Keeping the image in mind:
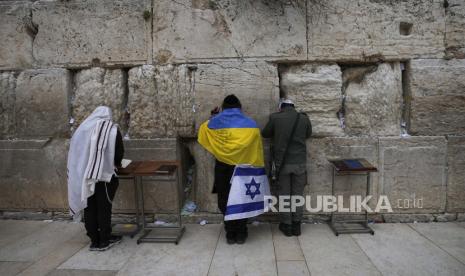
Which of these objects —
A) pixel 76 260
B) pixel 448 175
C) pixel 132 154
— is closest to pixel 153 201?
pixel 132 154

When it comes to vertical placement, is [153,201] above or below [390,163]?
below

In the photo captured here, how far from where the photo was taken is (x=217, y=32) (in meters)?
4.27

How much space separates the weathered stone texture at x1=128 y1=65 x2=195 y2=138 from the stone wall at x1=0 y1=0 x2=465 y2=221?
1 centimetres

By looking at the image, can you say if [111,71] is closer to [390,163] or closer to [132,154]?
[132,154]

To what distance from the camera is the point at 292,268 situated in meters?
3.06

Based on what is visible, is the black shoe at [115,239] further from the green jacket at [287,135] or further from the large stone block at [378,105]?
the large stone block at [378,105]

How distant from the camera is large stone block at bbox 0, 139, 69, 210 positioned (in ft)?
14.8

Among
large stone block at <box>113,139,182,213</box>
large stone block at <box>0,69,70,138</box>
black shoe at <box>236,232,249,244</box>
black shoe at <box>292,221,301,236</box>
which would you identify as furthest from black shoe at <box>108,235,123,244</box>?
black shoe at <box>292,221,301,236</box>

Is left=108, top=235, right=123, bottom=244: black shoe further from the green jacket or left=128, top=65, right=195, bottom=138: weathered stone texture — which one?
the green jacket

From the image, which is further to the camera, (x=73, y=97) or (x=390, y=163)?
(x=73, y=97)

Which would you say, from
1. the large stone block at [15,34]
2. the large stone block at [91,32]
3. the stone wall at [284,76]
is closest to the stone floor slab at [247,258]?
the stone wall at [284,76]

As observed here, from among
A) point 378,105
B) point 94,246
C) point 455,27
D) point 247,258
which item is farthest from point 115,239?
point 455,27

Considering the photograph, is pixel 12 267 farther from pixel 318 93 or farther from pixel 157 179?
pixel 318 93

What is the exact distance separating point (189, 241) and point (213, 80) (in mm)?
2099
